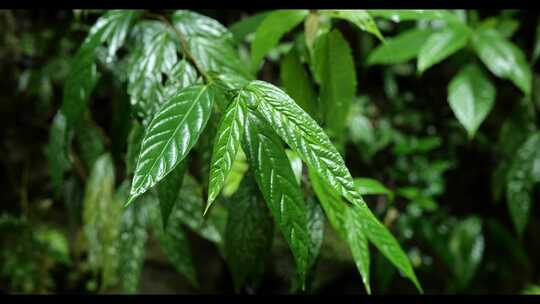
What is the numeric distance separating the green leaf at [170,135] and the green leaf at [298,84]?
24 centimetres

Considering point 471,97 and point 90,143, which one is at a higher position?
point 471,97

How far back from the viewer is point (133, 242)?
3.69 feet

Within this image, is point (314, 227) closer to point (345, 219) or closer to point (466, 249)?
point (345, 219)

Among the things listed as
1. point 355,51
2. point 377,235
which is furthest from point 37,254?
point 355,51

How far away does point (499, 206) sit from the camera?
7.07 ft

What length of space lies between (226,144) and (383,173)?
5.40 feet

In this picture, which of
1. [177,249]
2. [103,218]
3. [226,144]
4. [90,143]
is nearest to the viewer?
[226,144]

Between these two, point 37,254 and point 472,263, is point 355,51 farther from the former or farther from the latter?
point 37,254

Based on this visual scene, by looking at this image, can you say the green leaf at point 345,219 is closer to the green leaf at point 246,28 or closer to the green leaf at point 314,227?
the green leaf at point 314,227

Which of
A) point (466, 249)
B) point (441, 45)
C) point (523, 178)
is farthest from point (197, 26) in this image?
point (466, 249)

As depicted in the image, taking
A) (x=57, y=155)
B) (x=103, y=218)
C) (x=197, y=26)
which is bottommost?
(x=103, y=218)

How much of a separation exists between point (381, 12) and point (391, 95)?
1.36 meters

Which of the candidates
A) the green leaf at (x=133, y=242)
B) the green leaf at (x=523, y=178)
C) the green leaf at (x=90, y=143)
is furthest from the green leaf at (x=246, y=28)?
the green leaf at (x=523, y=178)

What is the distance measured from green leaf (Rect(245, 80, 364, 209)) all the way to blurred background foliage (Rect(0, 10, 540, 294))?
3.62ft
